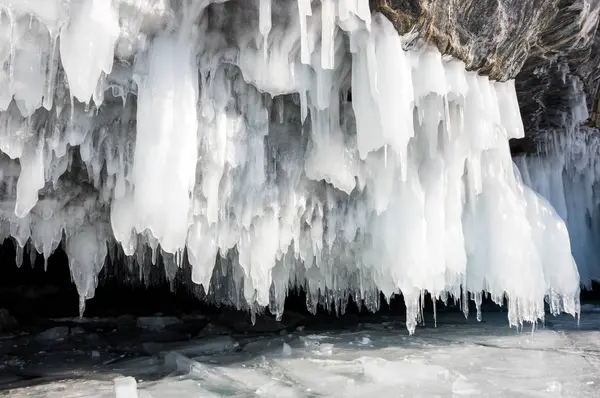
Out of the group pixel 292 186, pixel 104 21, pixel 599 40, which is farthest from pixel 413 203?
pixel 104 21

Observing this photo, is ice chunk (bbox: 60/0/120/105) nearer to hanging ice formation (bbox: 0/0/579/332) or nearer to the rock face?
hanging ice formation (bbox: 0/0/579/332)

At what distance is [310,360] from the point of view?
5027 mm

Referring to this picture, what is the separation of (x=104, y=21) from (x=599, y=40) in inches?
190

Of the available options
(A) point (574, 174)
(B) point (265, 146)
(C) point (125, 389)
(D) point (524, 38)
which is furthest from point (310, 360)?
(A) point (574, 174)

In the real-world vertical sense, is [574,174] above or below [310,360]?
above

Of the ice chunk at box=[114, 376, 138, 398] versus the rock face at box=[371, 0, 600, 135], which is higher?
the rock face at box=[371, 0, 600, 135]

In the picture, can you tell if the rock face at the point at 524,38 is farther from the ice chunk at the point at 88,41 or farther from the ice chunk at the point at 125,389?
the ice chunk at the point at 125,389

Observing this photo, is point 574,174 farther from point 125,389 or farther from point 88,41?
point 88,41

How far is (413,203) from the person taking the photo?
15.6 feet

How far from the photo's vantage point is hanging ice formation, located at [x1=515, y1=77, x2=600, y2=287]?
6.69 m

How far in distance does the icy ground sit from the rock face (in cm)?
252

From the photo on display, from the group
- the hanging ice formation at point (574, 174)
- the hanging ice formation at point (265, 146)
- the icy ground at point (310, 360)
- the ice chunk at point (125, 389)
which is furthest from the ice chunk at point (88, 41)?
the hanging ice formation at point (574, 174)

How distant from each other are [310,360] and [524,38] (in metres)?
3.44

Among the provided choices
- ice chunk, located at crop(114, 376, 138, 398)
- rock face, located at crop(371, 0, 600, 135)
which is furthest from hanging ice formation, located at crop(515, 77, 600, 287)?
ice chunk, located at crop(114, 376, 138, 398)
